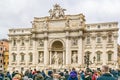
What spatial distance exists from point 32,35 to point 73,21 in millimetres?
7530

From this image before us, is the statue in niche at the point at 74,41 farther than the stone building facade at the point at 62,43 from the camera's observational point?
Yes

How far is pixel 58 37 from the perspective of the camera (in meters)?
49.0

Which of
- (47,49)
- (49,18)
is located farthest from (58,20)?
(47,49)

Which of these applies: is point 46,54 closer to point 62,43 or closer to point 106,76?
point 62,43

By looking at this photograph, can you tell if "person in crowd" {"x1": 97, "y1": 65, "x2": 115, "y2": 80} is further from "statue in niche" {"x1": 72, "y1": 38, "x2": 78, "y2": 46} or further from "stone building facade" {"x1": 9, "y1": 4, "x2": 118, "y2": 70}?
"statue in niche" {"x1": 72, "y1": 38, "x2": 78, "y2": 46}

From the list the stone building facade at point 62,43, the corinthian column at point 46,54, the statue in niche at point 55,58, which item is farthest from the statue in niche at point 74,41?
the corinthian column at point 46,54

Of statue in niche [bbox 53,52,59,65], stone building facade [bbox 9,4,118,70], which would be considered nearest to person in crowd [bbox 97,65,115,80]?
stone building facade [bbox 9,4,118,70]

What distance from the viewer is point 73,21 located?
159 feet

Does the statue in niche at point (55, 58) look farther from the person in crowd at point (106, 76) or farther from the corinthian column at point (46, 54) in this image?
the person in crowd at point (106, 76)

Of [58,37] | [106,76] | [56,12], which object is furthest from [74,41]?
[106,76]

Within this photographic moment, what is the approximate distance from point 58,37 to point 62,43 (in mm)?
1194

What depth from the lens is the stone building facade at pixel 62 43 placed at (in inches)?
1820

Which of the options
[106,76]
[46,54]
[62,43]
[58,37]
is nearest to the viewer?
[106,76]

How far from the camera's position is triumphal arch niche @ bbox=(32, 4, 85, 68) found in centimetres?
4772
